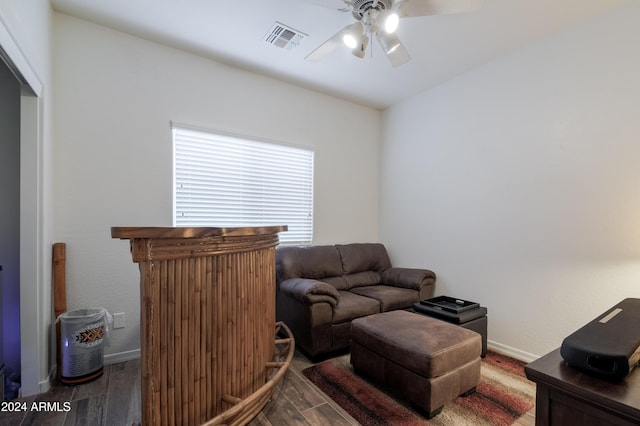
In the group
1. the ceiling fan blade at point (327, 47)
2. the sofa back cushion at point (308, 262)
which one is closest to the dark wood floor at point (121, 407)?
the sofa back cushion at point (308, 262)

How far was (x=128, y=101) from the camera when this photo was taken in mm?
2670

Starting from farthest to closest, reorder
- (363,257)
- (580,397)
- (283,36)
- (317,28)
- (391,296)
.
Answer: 1. (363,257)
2. (391,296)
3. (283,36)
4. (317,28)
5. (580,397)

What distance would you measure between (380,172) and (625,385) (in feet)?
12.4

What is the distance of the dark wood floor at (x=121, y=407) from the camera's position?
1.81m

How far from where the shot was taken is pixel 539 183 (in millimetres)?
2684

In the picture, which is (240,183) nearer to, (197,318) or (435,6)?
(197,318)

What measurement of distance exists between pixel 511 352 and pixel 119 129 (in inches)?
165

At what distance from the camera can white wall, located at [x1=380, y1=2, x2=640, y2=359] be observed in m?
2.26

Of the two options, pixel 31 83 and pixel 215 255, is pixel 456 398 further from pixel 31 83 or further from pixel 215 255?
Result: pixel 31 83

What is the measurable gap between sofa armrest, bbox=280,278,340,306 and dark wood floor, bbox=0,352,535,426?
2.03ft

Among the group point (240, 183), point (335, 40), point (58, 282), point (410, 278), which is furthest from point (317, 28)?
point (58, 282)

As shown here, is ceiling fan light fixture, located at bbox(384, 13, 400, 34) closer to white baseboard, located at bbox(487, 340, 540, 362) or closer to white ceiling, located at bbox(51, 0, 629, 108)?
white ceiling, located at bbox(51, 0, 629, 108)

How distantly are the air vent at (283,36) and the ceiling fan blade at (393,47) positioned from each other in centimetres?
82

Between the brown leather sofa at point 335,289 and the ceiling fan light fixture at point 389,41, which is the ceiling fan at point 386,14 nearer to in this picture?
the ceiling fan light fixture at point 389,41
